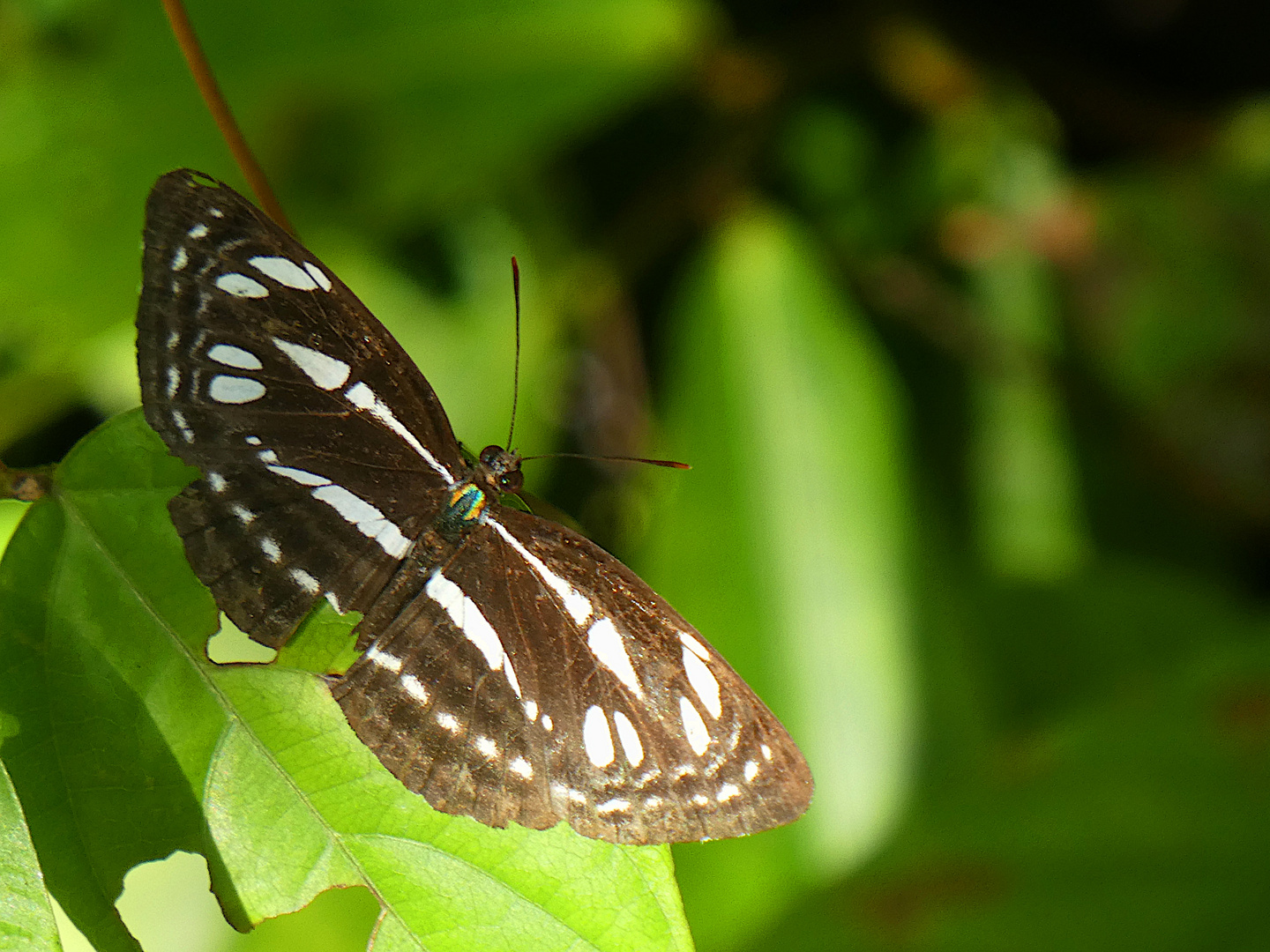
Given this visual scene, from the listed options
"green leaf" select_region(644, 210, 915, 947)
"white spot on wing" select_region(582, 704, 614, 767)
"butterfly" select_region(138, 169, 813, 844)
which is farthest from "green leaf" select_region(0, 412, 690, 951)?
"green leaf" select_region(644, 210, 915, 947)

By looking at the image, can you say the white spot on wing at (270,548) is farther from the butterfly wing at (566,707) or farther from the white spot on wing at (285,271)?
the white spot on wing at (285,271)

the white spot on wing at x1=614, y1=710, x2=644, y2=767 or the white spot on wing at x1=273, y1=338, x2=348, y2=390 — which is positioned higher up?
the white spot on wing at x1=273, y1=338, x2=348, y2=390

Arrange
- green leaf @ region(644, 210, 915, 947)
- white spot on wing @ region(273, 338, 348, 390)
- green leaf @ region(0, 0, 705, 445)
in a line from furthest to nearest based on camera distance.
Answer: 1. green leaf @ region(644, 210, 915, 947)
2. green leaf @ region(0, 0, 705, 445)
3. white spot on wing @ region(273, 338, 348, 390)

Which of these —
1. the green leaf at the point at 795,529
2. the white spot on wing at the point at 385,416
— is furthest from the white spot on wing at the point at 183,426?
the green leaf at the point at 795,529

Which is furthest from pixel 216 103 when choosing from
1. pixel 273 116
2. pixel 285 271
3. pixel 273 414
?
pixel 273 116

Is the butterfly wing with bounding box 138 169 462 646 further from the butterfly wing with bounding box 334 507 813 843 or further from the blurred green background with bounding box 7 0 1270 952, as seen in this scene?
the blurred green background with bounding box 7 0 1270 952

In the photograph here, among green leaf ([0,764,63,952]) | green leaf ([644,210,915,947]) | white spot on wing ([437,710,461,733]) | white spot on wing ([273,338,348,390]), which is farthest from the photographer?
green leaf ([644,210,915,947])
